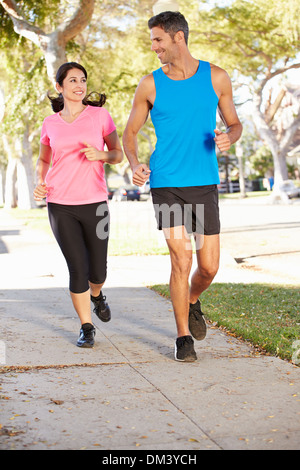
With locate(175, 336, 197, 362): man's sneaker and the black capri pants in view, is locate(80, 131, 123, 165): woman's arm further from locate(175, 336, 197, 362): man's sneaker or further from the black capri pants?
locate(175, 336, 197, 362): man's sneaker

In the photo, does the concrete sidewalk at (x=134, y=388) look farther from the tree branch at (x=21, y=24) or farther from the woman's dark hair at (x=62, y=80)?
the tree branch at (x=21, y=24)

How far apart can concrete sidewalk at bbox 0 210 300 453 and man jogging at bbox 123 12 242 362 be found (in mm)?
448

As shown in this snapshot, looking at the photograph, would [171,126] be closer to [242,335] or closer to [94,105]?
[94,105]

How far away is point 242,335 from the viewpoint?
18.3ft

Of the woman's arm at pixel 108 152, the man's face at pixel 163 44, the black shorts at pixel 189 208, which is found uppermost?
the man's face at pixel 163 44

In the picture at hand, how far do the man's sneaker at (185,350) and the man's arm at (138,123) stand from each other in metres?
1.11

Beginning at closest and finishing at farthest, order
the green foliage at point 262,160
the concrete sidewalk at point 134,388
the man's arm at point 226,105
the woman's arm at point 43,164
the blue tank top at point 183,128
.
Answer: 1. the concrete sidewalk at point 134,388
2. the blue tank top at point 183,128
3. the man's arm at point 226,105
4. the woman's arm at point 43,164
5. the green foliage at point 262,160

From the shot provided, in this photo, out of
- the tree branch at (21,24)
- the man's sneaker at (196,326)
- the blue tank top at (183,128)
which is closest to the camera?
the blue tank top at (183,128)

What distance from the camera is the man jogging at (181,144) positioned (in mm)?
4879

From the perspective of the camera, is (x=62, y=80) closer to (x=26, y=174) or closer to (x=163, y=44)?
(x=163, y=44)

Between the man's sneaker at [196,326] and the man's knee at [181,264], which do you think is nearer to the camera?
the man's knee at [181,264]

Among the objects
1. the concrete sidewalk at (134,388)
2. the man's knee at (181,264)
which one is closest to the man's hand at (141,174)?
the man's knee at (181,264)

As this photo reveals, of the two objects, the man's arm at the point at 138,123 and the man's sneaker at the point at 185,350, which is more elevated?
the man's arm at the point at 138,123

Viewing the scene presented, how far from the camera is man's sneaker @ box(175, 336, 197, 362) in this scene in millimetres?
4789
